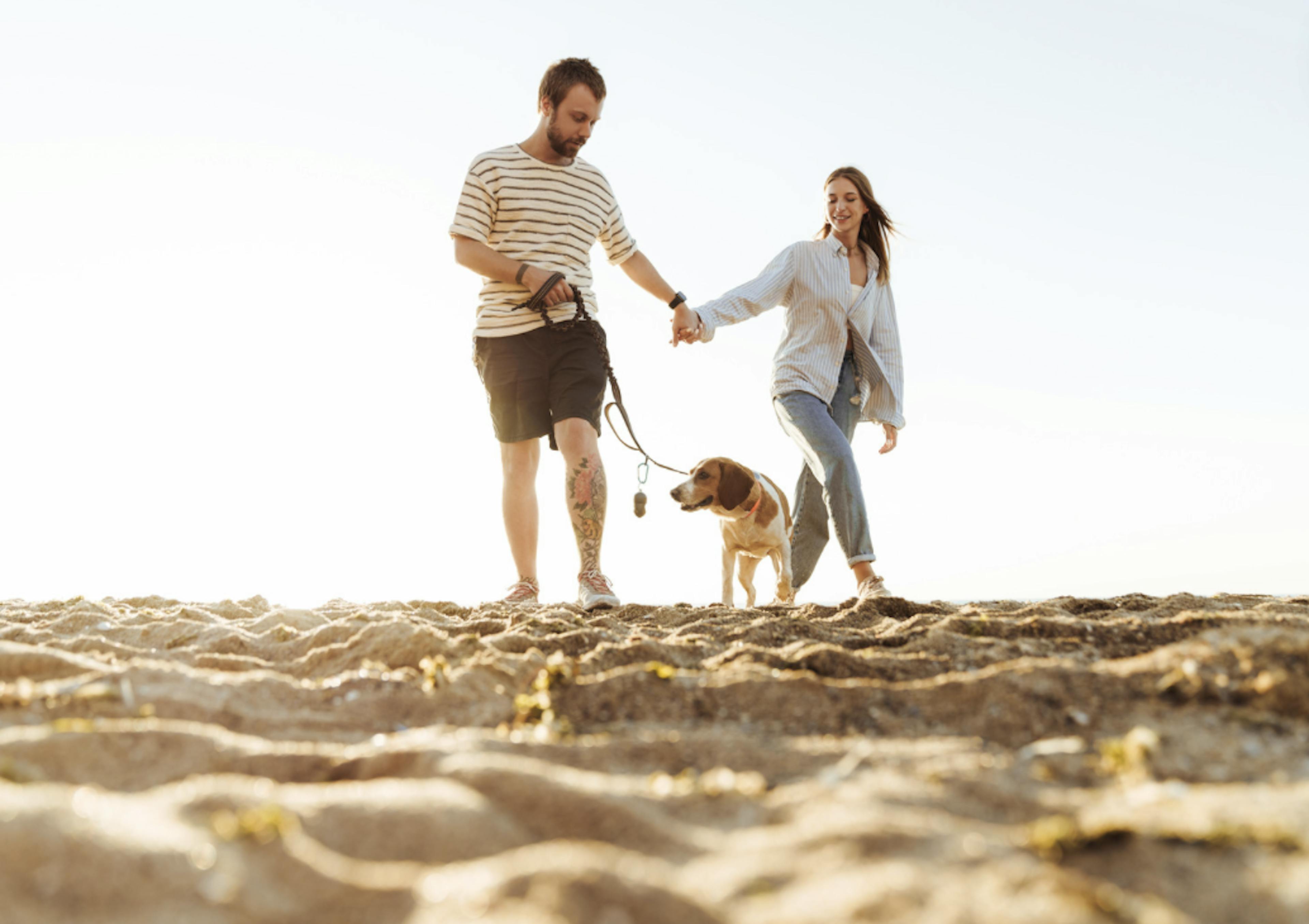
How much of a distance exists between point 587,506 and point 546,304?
99 centimetres

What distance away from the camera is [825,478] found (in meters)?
5.02

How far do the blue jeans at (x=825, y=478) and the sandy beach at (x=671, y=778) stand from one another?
2.18 meters

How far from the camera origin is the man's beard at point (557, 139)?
4820 mm

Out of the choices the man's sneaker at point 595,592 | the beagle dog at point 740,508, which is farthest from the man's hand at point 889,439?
the man's sneaker at point 595,592

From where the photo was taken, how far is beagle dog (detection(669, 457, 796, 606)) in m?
6.61

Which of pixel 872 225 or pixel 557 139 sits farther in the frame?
pixel 872 225

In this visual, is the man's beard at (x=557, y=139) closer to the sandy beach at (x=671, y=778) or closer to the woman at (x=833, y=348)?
the woman at (x=833, y=348)

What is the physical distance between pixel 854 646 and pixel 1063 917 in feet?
5.71

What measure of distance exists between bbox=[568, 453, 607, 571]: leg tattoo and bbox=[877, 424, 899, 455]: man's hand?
1.80 m

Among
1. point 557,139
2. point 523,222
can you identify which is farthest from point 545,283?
point 557,139

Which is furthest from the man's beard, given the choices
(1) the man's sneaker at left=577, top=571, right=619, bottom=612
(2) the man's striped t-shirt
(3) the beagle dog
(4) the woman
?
(3) the beagle dog

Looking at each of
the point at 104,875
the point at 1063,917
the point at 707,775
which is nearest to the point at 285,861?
the point at 104,875

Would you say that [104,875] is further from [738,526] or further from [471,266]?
[738,526]

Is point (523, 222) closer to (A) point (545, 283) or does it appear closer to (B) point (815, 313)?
(A) point (545, 283)
